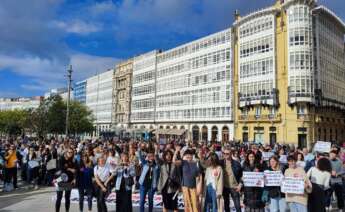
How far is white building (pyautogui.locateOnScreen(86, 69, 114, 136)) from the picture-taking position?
106562 millimetres

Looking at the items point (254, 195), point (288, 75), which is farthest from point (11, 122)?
point (254, 195)

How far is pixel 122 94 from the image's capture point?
321ft

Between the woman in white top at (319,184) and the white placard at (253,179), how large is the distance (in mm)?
1199

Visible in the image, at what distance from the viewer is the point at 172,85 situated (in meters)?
73.0

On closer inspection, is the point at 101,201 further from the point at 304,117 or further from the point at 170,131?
the point at 170,131

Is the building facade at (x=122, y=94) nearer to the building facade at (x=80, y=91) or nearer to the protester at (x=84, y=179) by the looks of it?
the building facade at (x=80, y=91)

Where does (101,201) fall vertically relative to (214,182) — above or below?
below

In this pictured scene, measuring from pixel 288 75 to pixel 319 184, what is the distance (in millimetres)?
Answer: 43549

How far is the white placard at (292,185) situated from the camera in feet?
24.3

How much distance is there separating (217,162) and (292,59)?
4366cm

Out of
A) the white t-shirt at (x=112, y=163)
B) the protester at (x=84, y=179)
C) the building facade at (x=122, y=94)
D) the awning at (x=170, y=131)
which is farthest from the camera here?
the building facade at (x=122, y=94)

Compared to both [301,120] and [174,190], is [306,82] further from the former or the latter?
[174,190]

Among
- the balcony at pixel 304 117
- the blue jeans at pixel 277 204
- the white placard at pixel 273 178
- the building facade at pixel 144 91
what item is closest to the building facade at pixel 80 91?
the building facade at pixel 144 91

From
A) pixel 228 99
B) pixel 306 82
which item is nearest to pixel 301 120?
pixel 306 82
